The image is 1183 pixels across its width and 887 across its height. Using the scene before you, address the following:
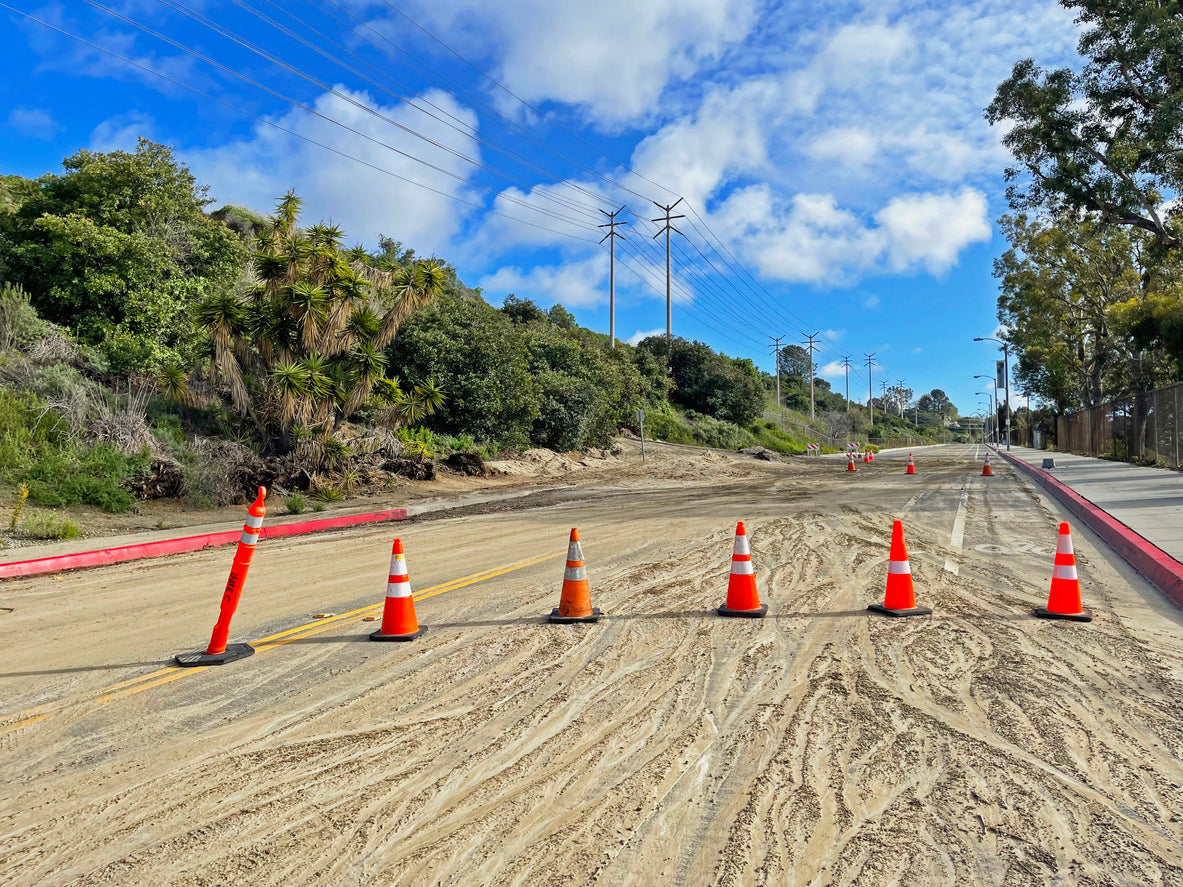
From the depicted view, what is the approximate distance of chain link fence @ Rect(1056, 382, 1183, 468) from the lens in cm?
2056

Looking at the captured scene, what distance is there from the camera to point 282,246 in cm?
1731

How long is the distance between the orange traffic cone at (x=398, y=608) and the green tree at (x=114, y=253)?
14.9m

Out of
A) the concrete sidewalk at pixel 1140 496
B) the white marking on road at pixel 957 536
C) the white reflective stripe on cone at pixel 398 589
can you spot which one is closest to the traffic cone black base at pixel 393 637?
the white reflective stripe on cone at pixel 398 589

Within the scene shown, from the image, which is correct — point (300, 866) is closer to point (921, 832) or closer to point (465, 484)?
point (921, 832)

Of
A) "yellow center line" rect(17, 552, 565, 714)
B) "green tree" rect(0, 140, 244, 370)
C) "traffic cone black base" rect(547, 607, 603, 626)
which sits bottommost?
"yellow center line" rect(17, 552, 565, 714)

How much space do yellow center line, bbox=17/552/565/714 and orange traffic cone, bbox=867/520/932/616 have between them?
4202 mm

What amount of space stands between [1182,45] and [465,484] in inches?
827

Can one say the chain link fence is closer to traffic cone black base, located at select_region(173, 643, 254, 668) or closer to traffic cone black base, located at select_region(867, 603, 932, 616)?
traffic cone black base, located at select_region(867, 603, 932, 616)

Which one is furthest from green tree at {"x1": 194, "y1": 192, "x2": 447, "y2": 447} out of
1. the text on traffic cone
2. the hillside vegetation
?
the text on traffic cone

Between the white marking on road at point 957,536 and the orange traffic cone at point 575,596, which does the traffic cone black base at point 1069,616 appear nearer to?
the white marking on road at point 957,536

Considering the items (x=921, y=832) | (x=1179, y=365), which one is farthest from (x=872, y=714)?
(x=1179, y=365)

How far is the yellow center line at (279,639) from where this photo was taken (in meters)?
4.72

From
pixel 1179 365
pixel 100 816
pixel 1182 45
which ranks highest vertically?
pixel 1182 45

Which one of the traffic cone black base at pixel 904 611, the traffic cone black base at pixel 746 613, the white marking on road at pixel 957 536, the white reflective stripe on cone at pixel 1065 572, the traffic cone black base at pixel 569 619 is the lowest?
the traffic cone black base at pixel 569 619
